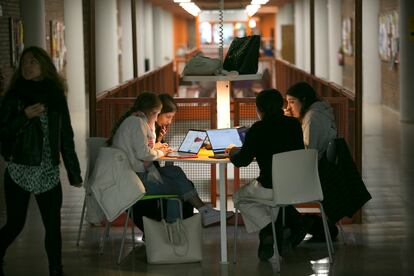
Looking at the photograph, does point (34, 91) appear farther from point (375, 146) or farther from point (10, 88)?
point (375, 146)

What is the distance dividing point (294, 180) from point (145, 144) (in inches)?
45.1

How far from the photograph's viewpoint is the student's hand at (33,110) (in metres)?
6.06

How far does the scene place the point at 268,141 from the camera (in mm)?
6723

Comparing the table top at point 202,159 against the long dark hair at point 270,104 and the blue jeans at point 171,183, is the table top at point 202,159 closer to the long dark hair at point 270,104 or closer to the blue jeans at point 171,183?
the blue jeans at point 171,183

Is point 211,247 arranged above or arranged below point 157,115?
below

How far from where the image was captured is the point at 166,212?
7781mm

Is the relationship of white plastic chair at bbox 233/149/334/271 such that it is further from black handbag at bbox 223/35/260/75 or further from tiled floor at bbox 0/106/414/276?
black handbag at bbox 223/35/260/75

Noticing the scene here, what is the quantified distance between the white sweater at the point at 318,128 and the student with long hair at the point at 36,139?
203 cm

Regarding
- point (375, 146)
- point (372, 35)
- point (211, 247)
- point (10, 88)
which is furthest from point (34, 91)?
point (372, 35)

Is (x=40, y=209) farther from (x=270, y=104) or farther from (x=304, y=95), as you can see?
(x=304, y=95)

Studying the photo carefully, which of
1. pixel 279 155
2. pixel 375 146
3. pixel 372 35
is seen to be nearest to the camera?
pixel 279 155

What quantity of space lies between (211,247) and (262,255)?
632 mm

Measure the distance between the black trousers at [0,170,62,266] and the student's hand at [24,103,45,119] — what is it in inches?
15.7

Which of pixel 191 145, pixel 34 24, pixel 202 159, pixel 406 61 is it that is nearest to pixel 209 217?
pixel 191 145
